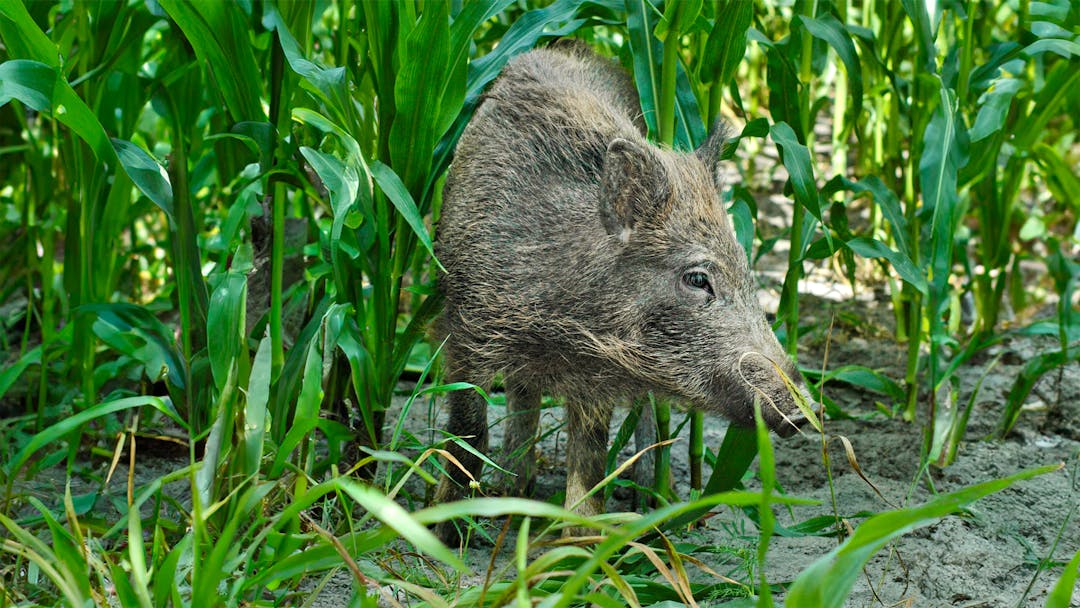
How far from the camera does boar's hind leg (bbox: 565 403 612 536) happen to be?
325cm

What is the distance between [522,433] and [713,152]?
1.16 meters

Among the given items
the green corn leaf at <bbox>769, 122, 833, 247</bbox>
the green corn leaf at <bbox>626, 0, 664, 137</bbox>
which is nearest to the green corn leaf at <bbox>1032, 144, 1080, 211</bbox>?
the green corn leaf at <bbox>769, 122, 833, 247</bbox>

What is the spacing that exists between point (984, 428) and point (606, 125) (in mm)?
1971

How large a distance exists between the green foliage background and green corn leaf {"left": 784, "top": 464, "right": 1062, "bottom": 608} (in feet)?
0.57

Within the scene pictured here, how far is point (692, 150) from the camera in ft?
11.4

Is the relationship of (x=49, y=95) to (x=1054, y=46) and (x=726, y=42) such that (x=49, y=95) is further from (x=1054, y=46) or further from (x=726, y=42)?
(x=1054, y=46)

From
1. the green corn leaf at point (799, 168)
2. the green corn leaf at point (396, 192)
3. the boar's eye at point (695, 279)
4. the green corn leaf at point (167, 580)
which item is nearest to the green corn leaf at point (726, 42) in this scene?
the green corn leaf at point (799, 168)

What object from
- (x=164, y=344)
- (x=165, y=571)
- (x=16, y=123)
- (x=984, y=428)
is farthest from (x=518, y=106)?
(x=16, y=123)

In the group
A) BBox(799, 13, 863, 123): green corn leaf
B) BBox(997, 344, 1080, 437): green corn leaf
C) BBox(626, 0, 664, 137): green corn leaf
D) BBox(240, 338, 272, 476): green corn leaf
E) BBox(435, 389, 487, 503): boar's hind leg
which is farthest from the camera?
BBox(997, 344, 1080, 437): green corn leaf

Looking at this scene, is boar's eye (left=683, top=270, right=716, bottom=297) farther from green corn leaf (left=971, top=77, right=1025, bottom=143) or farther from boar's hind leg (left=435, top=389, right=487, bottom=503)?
green corn leaf (left=971, top=77, right=1025, bottom=143)

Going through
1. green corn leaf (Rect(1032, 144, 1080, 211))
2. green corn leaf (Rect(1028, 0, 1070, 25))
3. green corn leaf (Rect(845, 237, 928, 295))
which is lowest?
green corn leaf (Rect(845, 237, 928, 295))

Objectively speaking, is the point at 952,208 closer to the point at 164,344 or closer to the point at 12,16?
the point at 164,344

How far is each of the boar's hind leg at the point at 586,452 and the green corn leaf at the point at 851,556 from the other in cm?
138

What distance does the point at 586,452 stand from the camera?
330cm
